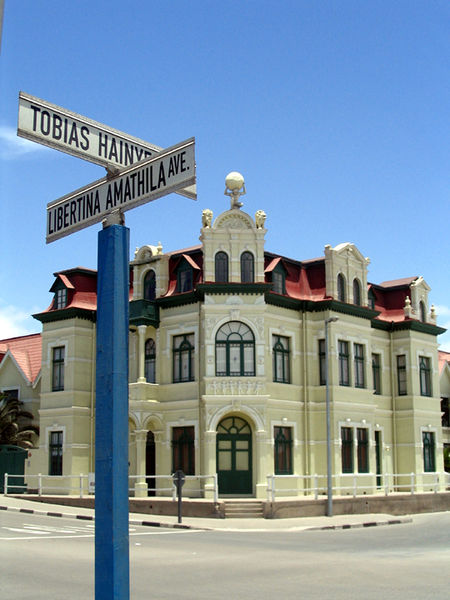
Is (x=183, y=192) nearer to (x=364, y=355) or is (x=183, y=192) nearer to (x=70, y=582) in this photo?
(x=70, y=582)

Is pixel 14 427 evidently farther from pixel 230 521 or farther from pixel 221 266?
pixel 230 521

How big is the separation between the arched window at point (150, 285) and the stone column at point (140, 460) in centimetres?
600

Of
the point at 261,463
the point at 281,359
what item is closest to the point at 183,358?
the point at 281,359

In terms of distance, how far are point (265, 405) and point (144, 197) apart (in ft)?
86.2

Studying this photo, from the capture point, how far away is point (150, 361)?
3422cm

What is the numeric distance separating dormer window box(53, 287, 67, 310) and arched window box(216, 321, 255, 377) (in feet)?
26.4

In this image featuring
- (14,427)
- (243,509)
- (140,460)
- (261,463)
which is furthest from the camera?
(14,427)

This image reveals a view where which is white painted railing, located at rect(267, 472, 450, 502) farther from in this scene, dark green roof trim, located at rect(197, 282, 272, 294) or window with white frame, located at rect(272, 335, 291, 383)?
dark green roof trim, located at rect(197, 282, 272, 294)

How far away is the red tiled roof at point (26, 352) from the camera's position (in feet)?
131

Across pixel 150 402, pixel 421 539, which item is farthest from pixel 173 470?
pixel 421 539

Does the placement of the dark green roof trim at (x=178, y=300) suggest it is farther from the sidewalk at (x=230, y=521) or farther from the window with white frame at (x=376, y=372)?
the window with white frame at (x=376, y=372)

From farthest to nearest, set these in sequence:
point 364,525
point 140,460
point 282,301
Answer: point 282,301
point 140,460
point 364,525

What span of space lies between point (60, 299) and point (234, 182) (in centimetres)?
955

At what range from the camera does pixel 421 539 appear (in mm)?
21500
